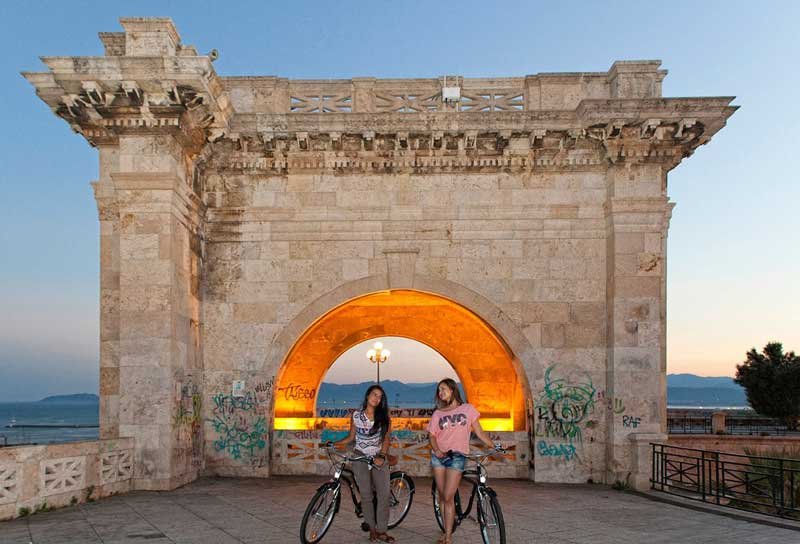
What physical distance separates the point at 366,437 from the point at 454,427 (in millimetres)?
1038

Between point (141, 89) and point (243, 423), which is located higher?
point (141, 89)

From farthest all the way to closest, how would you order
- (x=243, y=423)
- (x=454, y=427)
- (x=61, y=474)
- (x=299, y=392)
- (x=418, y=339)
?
1. (x=418, y=339)
2. (x=299, y=392)
3. (x=243, y=423)
4. (x=61, y=474)
5. (x=454, y=427)

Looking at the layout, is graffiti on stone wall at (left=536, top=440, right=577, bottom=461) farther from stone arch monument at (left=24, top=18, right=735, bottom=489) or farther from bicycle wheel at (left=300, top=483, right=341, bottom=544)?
bicycle wheel at (left=300, top=483, right=341, bottom=544)

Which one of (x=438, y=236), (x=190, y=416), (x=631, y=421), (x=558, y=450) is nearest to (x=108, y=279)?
(x=190, y=416)

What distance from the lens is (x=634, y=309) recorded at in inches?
532

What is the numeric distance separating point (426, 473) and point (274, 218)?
5.73 m

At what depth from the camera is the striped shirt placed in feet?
26.6

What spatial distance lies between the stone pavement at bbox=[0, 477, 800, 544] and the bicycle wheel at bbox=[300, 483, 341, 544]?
1.29ft

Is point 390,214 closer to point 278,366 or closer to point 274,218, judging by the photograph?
point 274,218

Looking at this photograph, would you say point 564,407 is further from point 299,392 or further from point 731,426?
point 731,426

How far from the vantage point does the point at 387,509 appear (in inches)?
321

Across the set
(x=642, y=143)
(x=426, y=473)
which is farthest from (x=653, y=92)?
(x=426, y=473)

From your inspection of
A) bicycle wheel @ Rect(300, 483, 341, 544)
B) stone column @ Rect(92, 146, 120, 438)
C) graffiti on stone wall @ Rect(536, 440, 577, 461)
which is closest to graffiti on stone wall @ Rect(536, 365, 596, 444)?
graffiti on stone wall @ Rect(536, 440, 577, 461)

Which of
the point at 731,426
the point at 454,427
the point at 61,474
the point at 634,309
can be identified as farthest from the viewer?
the point at 731,426
